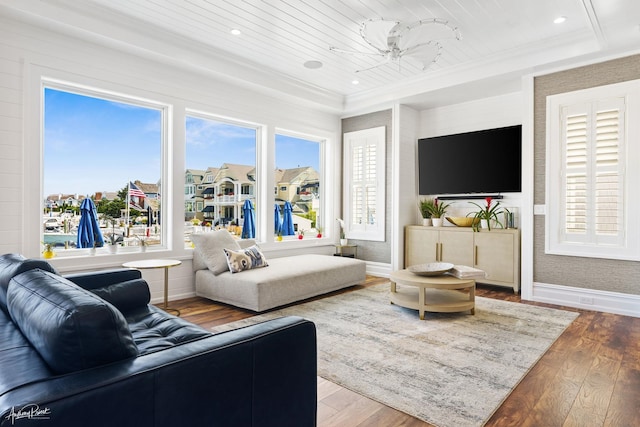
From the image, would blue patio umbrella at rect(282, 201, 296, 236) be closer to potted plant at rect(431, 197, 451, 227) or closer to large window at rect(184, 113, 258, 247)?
large window at rect(184, 113, 258, 247)

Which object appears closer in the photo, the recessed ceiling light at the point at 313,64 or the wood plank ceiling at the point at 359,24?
the wood plank ceiling at the point at 359,24

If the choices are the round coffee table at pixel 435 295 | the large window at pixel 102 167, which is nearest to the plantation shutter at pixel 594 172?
the round coffee table at pixel 435 295

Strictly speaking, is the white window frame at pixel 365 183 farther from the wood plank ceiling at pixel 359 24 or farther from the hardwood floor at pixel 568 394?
the hardwood floor at pixel 568 394

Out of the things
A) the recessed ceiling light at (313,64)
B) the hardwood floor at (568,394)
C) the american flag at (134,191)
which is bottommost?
the hardwood floor at (568,394)

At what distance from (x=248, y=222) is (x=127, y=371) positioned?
14.1ft

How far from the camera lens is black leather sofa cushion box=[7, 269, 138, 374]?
1.11 metres

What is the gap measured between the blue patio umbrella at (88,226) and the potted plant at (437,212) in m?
4.33

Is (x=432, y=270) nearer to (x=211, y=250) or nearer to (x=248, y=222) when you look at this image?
(x=211, y=250)

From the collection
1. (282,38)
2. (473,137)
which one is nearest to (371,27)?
(282,38)

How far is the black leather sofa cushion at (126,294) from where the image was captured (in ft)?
8.19

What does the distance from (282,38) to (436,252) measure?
3.47m

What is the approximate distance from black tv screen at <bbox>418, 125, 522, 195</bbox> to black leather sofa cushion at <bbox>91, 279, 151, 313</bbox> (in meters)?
4.40

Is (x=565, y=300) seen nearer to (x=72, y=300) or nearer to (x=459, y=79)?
(x=459, y=79)

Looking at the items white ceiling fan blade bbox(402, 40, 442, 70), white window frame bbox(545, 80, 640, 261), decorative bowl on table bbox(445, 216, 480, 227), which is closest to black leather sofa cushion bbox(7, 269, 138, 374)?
white ceiling fan blade bbox(402, 40, 442, 70)
